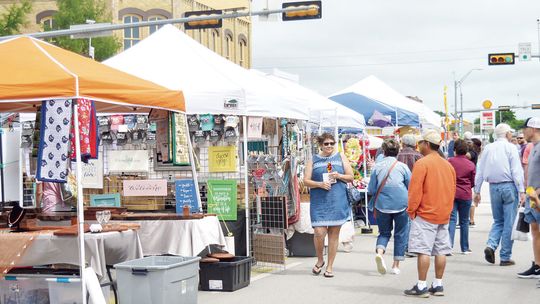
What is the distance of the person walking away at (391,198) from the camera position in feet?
36.1

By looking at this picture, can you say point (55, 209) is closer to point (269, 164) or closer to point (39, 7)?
point (269, 164)

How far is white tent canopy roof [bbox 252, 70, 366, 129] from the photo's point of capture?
15.9 m

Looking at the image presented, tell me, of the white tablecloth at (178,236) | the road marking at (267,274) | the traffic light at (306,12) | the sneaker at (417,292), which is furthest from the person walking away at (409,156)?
the traffic light at (306,12)

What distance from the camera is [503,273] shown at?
438 inches

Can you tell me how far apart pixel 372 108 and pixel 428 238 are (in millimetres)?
15119

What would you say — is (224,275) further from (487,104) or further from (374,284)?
(487,104)

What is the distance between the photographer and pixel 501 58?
106 feet

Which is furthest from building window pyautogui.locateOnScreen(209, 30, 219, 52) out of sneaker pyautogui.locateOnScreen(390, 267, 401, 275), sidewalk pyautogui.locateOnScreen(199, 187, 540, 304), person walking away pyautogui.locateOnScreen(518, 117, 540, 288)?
person walking away pyautogui.locateOnScreen(518, 117, 540, 288)

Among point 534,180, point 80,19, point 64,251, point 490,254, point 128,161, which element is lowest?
point 490,254

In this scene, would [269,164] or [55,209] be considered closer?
[55,209]

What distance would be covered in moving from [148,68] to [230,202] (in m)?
2.37

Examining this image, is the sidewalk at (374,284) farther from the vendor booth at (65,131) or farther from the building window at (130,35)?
the building window at (130,35)

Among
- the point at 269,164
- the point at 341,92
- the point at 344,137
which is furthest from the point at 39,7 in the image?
the point at 269,164

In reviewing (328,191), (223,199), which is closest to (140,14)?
(223,199)
